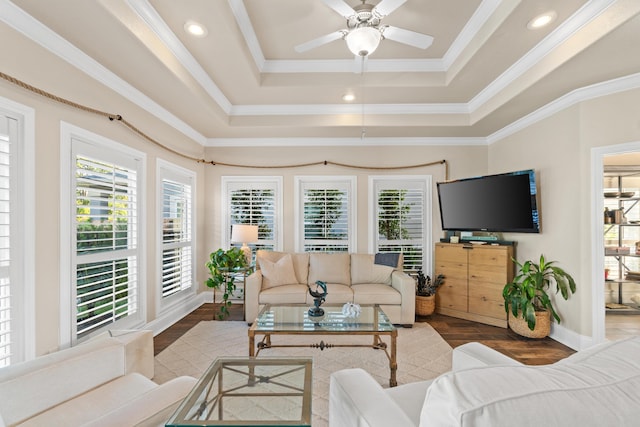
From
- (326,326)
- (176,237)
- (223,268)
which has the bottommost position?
(326,326)

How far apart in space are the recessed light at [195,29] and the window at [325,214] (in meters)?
2.56

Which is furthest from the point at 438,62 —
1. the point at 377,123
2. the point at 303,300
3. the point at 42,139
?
the point at 42,139

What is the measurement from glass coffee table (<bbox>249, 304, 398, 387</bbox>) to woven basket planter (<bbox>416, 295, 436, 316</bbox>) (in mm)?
1358

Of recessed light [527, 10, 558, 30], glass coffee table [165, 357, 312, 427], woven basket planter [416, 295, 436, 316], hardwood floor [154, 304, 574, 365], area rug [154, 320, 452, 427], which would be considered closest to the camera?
glass coffee table [165, 357, 312, 427]

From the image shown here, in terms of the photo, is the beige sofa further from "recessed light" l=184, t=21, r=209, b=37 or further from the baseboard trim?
"recessed light" l=184, t=21, r=209, b=37

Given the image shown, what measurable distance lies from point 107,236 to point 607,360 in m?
3.34

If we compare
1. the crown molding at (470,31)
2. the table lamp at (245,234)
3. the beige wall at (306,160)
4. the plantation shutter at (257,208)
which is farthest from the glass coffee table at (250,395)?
the plantation shutter at (257,208)

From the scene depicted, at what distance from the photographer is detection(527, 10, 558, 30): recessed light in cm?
215

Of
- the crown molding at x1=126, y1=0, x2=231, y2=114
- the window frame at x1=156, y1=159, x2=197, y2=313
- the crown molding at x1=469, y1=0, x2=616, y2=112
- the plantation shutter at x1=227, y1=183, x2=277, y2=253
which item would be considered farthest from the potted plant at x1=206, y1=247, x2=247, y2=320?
the crown molding at x1=469, y1=0, x2=616, y2=112

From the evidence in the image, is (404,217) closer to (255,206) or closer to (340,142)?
(340,142)

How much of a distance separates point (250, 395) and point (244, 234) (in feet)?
9.90

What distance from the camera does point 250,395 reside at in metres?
1.37

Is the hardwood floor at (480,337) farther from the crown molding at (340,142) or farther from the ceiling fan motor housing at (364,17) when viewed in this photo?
the ceiling fan motor housing at (364,17)

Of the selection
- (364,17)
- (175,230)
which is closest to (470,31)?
(364,17)
